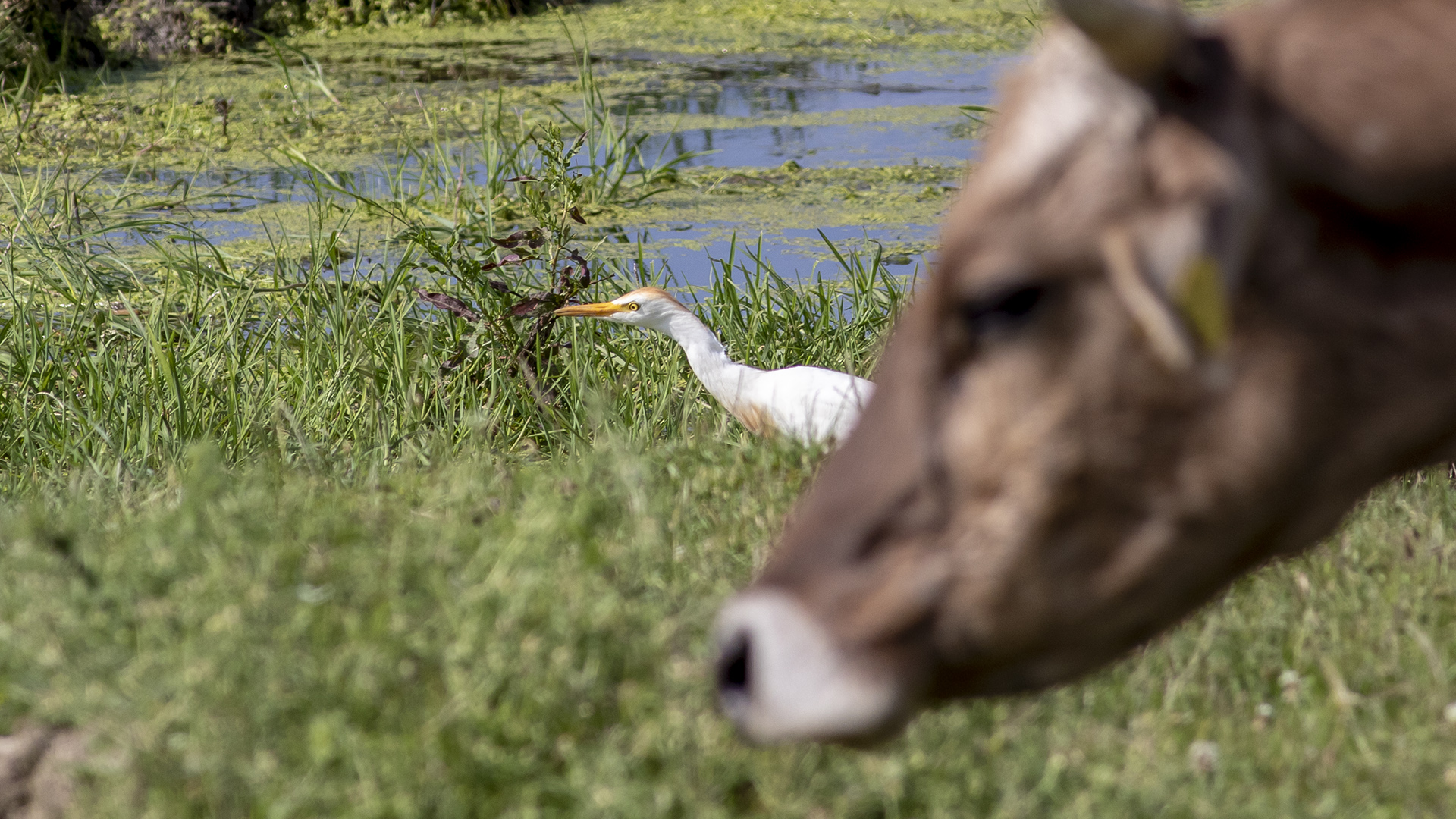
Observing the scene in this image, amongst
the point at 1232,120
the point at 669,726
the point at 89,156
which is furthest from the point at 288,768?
the point at 89,156

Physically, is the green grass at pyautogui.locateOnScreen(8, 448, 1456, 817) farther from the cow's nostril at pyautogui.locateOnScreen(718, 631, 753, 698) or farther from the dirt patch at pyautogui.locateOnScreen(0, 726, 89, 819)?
the cow's nostril at pyautogui.locateOnScreen(718, 631, 753, 698)

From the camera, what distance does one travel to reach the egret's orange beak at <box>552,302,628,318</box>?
5.18m

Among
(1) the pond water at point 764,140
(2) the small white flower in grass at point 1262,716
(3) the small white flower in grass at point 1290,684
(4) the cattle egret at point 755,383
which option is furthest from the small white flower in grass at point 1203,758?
(1) the pond water at point 764,140

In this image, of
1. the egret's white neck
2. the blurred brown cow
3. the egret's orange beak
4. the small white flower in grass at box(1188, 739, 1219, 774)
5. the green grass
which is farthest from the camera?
the egret's orange beak

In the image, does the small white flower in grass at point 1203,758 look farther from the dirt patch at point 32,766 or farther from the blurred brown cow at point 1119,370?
the dirt patch at point 32,766

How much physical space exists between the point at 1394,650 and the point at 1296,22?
1385 mm

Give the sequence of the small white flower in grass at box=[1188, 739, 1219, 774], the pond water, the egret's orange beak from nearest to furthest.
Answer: the small white flower in grass at box=[1188, 739, 1219, 774]
the egret's orange beak
the pond water

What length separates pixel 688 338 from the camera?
510 cm

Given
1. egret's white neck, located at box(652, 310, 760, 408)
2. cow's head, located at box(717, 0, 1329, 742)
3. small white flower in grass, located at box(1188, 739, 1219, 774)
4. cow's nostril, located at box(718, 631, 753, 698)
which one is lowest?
egret's white neck, located at box(652, 310, 760, 408)

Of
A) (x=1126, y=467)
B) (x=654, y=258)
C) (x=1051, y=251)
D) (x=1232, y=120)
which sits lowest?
(x=654, y=258)

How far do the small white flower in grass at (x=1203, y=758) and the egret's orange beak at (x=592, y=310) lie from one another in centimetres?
314

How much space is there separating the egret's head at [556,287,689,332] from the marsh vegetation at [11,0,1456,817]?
131 mm

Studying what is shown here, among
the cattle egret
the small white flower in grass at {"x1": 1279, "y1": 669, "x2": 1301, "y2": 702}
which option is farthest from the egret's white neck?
the small white flower in grass at {"x1": 1279, "y1": 669, "x2": 1301, "y2": 702}

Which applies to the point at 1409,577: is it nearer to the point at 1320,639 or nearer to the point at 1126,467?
the point at 1320,639
